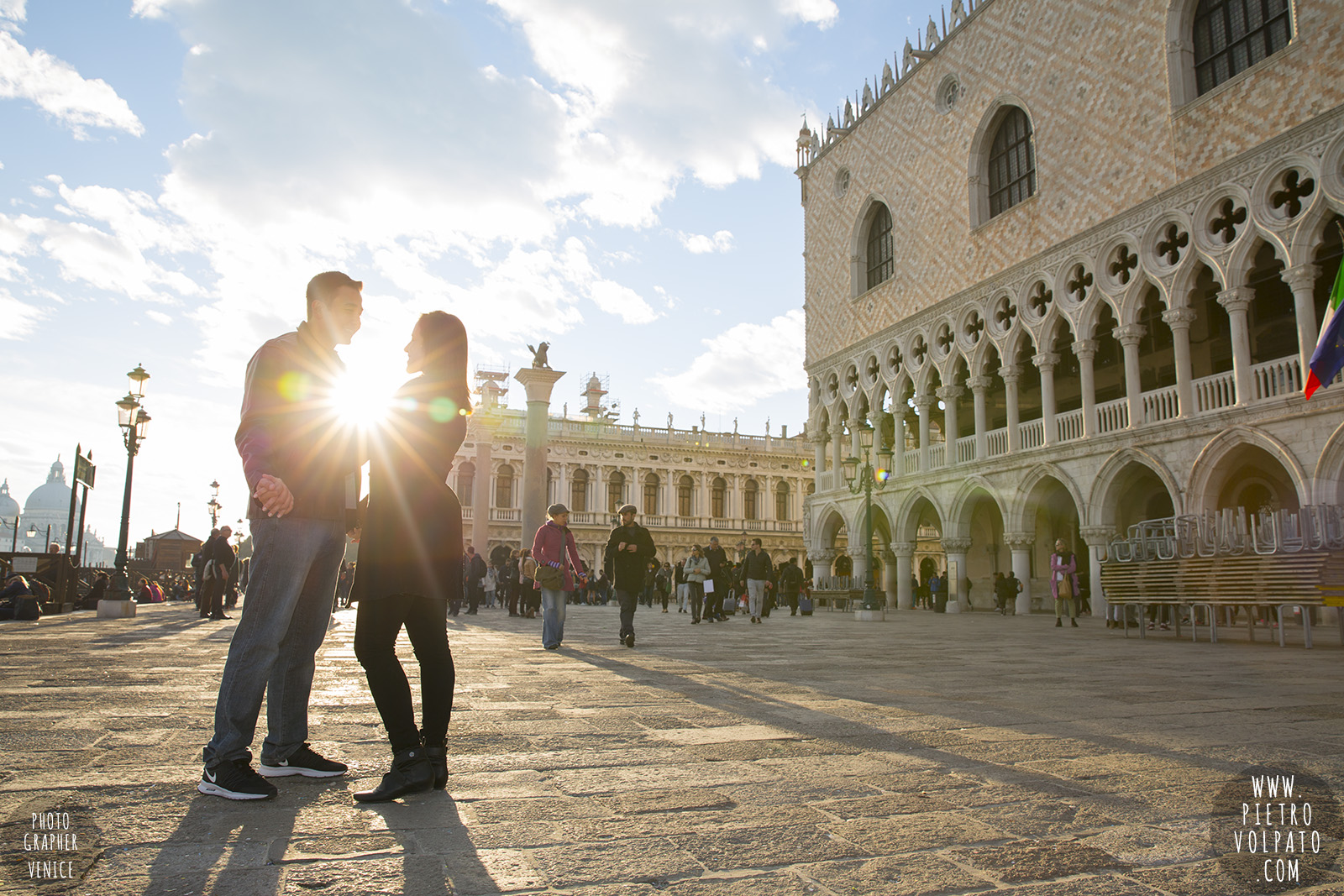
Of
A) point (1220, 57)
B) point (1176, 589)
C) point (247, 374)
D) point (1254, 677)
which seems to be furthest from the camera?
point (1220, 57)

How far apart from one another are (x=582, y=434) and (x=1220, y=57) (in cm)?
3454

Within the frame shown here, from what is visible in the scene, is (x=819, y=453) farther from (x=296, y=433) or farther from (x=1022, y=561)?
(x=296, y=433)

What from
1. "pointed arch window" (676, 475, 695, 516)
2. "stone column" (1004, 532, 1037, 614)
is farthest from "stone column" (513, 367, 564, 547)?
"pointed arch window" (676, 475, 695, 516)

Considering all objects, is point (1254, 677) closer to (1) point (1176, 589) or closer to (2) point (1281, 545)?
(2) point (1281, 545)

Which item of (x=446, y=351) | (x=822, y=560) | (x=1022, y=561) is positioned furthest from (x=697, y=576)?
(x=822, y=560)

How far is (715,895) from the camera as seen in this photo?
1.83 metres

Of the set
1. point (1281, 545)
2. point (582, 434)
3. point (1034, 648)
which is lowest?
point (1034, 648)

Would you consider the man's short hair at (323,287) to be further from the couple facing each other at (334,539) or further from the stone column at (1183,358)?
the stone column at (1183,358)

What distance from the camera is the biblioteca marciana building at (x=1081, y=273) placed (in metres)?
15.2

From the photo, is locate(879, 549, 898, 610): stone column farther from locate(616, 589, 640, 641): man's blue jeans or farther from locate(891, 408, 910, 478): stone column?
locate(616, 589, 640, 641): man's blue jeans

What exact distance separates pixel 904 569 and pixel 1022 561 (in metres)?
5.12

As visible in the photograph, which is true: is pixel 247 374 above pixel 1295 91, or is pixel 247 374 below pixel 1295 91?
below

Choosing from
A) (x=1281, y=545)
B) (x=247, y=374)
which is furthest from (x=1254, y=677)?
(x=247, y=374)

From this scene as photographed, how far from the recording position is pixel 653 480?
158ft
